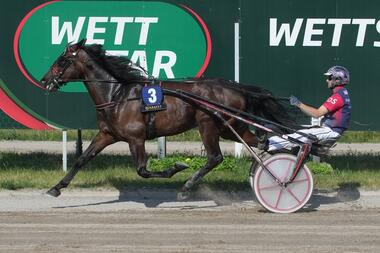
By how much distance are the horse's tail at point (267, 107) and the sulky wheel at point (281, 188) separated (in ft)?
2.43

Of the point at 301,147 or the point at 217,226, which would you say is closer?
the point at 217,226

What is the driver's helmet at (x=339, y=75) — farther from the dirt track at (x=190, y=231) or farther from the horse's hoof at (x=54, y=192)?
the horse's hoof at (x=54, y=192)

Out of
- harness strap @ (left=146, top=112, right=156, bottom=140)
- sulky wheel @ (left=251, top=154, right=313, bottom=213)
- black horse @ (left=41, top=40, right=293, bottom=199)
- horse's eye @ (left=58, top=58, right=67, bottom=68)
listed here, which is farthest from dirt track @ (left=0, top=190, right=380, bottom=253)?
horse's eye @ (left=58, top=58, right=67, bottom=68)

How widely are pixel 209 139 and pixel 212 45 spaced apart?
3035 millimetres

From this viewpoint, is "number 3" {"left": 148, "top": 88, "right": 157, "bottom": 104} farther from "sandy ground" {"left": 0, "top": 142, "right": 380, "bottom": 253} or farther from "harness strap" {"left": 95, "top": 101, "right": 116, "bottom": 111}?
"sandy ground" {"left": 0, "top": 142, "right": 380, "bottom": 253}

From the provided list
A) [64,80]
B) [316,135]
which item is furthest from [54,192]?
[316,135]

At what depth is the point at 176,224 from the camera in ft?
29.3

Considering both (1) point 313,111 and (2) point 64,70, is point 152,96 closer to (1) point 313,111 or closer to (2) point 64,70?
(2) point 64,70

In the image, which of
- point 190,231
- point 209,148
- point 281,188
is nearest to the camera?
point 190,231

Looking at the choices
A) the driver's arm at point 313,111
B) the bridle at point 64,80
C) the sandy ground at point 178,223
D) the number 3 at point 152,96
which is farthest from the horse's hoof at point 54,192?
the driver's arm at point 313,111

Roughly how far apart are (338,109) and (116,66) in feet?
9.04

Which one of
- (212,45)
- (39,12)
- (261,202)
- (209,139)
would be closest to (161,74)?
(212,45)

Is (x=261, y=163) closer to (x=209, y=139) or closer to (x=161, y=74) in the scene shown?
(x=209, y=139)

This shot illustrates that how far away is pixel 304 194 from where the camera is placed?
970 centimetres
